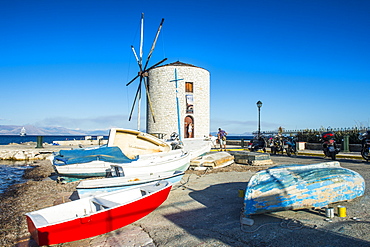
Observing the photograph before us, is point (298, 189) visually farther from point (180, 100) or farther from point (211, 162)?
point (180, 100)

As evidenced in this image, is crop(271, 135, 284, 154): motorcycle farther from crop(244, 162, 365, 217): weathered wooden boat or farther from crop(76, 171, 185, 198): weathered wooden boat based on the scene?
crop(76, 171, 185, 198): weathered wooden boat

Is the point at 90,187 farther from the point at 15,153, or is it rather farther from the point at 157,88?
the point at 157,88

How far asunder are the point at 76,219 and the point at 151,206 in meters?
1.52

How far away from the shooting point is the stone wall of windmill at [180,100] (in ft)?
91.5

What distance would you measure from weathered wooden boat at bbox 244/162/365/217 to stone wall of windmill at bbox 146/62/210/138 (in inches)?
893

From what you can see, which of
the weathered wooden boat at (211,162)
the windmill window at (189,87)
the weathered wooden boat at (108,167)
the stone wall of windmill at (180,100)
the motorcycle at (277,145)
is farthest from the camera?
the windmill window at (189,87)

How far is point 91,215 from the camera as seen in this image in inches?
153

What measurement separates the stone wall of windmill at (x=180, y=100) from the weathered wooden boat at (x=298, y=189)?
74.4ft

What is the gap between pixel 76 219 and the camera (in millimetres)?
3750

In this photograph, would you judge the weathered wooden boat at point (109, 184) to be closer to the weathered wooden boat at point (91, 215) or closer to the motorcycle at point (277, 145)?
the weathered wooden boat at point (91, 215)

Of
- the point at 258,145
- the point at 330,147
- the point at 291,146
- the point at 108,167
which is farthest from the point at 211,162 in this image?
the point at 258,145

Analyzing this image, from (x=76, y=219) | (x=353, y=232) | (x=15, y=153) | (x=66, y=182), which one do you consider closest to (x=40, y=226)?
(x=76, y=219)

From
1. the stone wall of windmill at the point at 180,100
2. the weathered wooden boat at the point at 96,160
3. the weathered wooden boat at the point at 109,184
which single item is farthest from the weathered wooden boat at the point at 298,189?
the stone wall of windmill at the point at 180,100

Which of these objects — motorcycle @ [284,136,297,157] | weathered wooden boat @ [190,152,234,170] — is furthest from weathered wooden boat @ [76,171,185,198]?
motorcycle @ [284,136,297,157]
